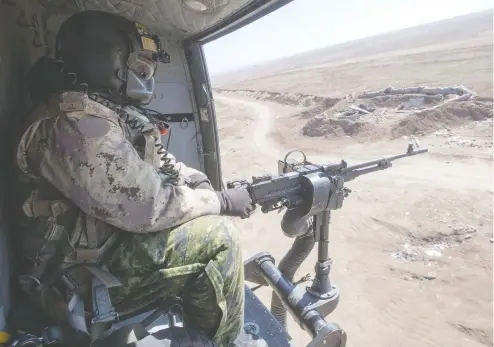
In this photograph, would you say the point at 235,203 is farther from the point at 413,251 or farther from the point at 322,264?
the point at 413,251

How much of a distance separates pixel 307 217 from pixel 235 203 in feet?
3.17

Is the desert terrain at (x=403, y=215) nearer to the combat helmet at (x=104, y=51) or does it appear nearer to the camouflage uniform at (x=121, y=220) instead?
the camouflage uniform at (x=121, y=220)

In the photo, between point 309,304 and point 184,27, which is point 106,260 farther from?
point 184,27

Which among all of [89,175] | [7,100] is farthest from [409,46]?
[89,175]

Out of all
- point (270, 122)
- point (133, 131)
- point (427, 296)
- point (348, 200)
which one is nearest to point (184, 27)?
point (133, 131)

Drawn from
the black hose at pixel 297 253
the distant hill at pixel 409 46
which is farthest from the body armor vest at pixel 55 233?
the distant hill at pixel 409 46

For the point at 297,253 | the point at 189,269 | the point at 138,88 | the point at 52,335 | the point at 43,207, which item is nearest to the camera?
the point at 52,335

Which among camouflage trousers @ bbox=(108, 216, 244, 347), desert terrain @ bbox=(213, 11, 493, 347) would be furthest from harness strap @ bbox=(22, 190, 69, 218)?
desert terrain @ bbox=(213, 11, 493, 347)

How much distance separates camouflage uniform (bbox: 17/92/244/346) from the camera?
1.73m

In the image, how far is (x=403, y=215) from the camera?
24.1ft

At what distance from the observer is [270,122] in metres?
19.8

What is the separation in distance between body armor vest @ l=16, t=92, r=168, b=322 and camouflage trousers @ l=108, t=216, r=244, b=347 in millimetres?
133

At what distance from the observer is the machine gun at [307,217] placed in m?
2.78

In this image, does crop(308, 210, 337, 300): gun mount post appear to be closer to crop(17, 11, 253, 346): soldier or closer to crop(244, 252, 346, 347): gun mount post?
crop(244, 252, 346, 347): gun mount post
